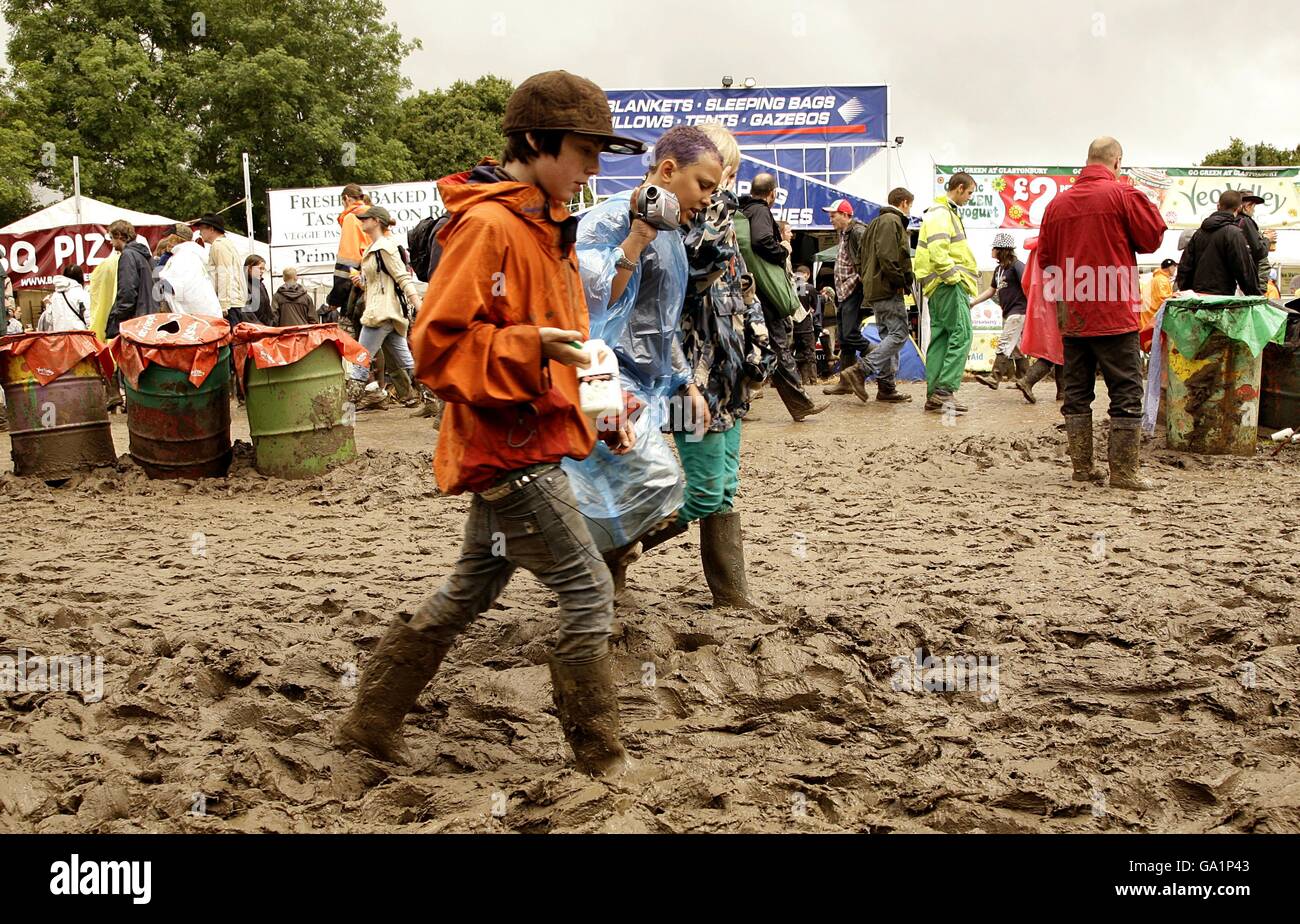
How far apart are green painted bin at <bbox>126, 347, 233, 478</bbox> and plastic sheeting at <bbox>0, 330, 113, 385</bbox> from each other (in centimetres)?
49

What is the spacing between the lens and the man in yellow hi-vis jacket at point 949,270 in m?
10.0

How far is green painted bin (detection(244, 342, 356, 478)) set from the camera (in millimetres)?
7770

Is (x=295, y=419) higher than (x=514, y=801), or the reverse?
(x=295, y=419)

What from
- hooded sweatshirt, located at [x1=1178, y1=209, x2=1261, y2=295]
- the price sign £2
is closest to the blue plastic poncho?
hooded sweatshirt, located at [x1=1178, y1=209, x2=1261, y2=295]

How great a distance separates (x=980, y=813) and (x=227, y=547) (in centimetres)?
435

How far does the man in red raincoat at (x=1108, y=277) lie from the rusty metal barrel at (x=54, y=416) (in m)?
6.16

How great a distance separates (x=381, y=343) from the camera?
34.7ft

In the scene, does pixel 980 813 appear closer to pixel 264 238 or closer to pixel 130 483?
pixel 130 483

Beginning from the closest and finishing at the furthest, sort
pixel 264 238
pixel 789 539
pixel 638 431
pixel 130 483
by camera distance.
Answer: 1. pixel 638 431
2. pixel 789 539
3. pixel 130 483
4. pixel 264 238

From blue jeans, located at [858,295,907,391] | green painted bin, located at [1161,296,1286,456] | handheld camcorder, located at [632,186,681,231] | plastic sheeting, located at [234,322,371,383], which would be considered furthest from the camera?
blue jeans, located at [858,295,907,391]

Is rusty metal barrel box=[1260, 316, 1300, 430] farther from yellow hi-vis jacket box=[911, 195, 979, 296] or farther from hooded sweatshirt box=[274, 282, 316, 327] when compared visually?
hooded sweatshirt box=[274, 282, 316, 327]

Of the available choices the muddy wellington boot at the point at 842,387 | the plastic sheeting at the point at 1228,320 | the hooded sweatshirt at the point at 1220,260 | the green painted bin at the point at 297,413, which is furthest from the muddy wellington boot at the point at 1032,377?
the green painted bin at the point at 297,413

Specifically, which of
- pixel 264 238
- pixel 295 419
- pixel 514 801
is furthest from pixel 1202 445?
pixel 264 238

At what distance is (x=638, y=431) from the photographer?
383 centimetres
